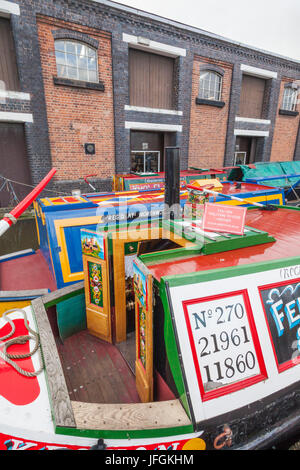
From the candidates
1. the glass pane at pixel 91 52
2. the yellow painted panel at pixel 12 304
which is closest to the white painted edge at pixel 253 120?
the glass pane at pixel 91 52

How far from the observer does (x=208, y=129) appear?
514 inches

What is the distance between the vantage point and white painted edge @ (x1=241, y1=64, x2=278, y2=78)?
13.3 metres

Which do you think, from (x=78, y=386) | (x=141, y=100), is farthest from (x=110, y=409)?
(x=141, y=100)

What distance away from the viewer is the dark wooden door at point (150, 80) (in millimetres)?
10750

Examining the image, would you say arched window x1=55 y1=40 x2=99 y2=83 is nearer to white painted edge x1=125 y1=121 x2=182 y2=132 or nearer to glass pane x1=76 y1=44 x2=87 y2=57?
glass pane x1=76 y1=44 x2=87 y2=57

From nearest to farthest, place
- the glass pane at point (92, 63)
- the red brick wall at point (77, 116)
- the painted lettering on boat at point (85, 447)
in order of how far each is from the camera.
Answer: the painted lettering on boat at point (85, 447) < the red brick wall at point (77, 116) < the glass pane at point (92, 63)

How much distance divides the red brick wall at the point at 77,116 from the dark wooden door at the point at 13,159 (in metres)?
1.04

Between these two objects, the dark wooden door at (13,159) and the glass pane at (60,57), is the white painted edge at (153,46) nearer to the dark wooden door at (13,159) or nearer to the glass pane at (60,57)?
the glass pane at (60,57)

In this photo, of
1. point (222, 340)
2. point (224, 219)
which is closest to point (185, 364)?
point (222, 340)

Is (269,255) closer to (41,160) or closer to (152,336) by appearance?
(152,336)

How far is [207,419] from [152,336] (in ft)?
2.28

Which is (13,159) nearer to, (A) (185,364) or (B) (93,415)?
(B) (93,415)

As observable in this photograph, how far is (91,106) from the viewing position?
9.86 m
